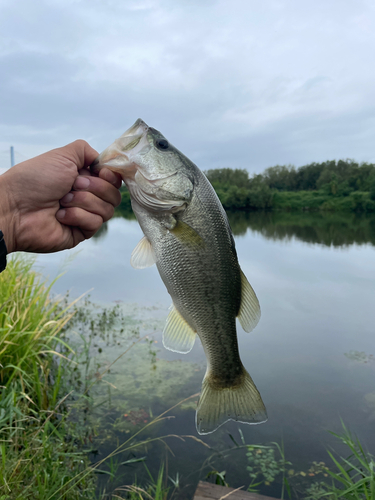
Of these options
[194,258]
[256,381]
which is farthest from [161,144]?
[256,381]

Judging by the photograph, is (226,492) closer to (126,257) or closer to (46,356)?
(46,356)

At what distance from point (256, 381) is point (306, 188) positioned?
6307 cm

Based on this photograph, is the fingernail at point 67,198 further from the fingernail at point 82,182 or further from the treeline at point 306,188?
the treeline at point 306,188

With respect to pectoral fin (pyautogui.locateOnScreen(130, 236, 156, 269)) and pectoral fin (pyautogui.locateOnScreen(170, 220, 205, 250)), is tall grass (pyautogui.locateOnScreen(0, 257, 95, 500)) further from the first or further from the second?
pectoral fin (pyautogui.locateOnScreen(170, 220, 205, 250))

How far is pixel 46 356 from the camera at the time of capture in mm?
5223

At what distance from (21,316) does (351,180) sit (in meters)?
63.0

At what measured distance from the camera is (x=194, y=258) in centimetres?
189

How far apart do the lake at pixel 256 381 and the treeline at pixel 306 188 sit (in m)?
38.3

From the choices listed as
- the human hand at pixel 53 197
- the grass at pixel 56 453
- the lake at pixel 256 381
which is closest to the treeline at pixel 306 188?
the lake at pixel 256 381

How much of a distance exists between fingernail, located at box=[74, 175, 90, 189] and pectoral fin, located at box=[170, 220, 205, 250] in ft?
2.64

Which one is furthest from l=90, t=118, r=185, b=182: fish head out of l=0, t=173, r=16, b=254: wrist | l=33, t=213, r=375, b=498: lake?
l=33, t=213, r=375, b=498: lake

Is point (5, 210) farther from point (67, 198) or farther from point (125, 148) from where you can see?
point (125, 148)

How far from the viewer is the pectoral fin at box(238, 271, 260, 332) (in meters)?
2.02

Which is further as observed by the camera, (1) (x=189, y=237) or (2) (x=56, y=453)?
(2) (x=56, y=453)
